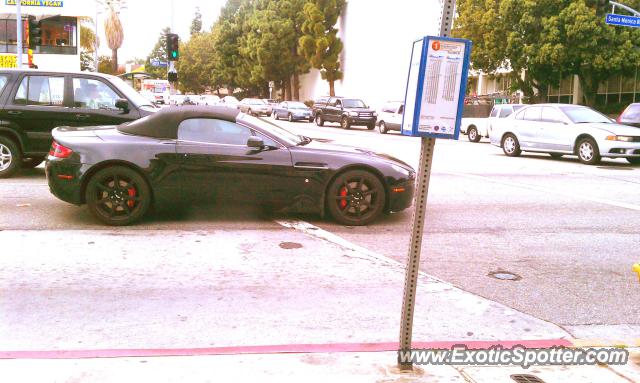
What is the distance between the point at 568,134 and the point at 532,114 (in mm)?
1415

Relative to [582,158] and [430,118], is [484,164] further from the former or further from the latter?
[430,118]

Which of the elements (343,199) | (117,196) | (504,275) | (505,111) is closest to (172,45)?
(505,111)

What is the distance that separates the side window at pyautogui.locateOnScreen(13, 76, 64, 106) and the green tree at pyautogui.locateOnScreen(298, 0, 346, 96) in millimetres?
38787

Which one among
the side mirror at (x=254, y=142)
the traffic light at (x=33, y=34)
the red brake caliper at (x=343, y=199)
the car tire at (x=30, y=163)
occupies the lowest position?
the car tire at (x=30, y=163)

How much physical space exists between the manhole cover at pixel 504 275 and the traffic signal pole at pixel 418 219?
252 cm

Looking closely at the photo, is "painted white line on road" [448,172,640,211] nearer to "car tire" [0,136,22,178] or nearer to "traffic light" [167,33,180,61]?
"car tire" [0,136,22,178]

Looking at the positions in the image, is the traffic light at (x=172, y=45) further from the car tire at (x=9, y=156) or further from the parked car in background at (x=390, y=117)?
the car tire at (x=9, y=156)

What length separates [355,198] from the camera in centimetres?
805

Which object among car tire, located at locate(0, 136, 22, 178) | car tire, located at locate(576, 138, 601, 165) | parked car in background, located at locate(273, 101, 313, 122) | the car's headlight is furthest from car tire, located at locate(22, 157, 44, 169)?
parked car in background, located at locate(273, 101, 313, 122)

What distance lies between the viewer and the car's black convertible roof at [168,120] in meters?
7.89

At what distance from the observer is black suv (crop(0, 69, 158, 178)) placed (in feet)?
34.5

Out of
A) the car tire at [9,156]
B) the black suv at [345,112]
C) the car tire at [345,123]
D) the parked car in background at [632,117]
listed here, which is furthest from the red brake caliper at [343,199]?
the car tire at [345,123]

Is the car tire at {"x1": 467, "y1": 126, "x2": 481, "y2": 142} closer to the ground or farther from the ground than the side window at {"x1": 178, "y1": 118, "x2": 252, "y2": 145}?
closer to the ground

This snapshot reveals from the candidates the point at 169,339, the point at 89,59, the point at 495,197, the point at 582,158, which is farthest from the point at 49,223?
the point at 89,59
